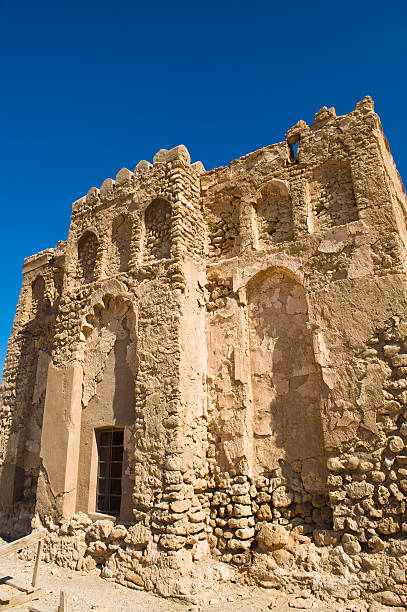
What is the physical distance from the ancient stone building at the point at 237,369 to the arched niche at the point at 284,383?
24 mm

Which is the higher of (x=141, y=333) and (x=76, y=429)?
(x=141, y=333)

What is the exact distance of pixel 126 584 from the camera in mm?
5922

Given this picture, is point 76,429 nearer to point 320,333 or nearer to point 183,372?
point 183,372

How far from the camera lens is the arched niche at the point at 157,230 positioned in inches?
304

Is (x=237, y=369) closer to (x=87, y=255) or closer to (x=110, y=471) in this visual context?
(x=110, y=471)

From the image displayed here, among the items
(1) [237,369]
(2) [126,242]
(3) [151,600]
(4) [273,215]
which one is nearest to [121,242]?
(2) [126,242]

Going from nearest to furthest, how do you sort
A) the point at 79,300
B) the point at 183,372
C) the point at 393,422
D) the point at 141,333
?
the point at 393,422 → the point at 183,372 → the point at 141,333 → the point at 79,300

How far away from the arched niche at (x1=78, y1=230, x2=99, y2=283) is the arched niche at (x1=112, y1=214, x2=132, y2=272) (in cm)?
51

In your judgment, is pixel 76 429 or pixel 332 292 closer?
pixel 332 292

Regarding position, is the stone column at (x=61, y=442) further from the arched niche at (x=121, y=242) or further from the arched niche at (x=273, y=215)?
the arched niche at (x=273, y=215)

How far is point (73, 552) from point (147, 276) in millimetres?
4586

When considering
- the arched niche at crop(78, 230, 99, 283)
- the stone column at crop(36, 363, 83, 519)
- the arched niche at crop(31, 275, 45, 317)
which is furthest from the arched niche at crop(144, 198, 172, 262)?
the arched niche at crop(31, 275, 45, 317)

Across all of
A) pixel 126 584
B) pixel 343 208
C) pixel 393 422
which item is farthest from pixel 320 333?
pixel 126 584

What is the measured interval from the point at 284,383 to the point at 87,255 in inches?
196
